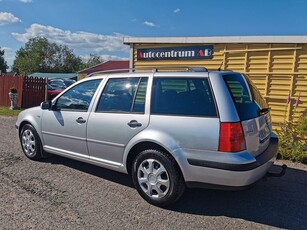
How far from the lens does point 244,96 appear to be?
3.42 metres

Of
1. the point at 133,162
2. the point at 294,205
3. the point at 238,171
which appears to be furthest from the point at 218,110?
the point at 294,205

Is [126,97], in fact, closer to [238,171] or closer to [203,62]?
[238,171]

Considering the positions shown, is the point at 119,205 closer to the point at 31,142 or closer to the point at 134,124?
the point at 134,124

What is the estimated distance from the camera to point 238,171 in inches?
116

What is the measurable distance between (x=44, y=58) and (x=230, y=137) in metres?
64.2

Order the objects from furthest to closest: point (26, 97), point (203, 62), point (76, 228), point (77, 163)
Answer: point (26, 97) → point (203, 62) → point (77, 163) → point (76, 228)

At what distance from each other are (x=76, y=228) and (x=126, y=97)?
69.7 inches

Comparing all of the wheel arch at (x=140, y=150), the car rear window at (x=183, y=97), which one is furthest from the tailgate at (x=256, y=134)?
the wheel arch at (x=140, y=150)

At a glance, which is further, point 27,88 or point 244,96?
point 27,88

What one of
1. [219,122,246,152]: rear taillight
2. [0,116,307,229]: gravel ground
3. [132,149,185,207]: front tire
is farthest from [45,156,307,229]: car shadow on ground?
[219,122,246,152]: rear taillight

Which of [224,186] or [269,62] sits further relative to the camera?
[269,62]

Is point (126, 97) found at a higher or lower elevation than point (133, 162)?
higher

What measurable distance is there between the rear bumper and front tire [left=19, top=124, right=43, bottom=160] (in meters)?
3.04

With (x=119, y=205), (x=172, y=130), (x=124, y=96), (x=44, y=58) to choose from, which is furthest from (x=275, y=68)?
(x=44, y=58)
